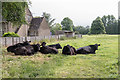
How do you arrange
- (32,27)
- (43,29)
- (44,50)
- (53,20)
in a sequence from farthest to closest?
(53,20)
(43,29)
(32,27)
(44,50)

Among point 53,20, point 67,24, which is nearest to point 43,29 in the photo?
point 53,20

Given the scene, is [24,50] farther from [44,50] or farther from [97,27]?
Answer: [97,27]

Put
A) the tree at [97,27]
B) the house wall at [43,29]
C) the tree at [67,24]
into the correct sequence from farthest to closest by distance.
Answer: the tree at [97,27], the tree at [67,24], the house wall at [43,29]

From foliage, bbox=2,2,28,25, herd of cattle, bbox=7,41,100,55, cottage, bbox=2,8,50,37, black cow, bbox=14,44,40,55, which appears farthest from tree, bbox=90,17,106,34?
black cow, bbox=14,44,40,55

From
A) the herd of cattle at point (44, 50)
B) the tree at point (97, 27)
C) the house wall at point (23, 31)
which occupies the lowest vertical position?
the herd of cattle at point (44, 50)

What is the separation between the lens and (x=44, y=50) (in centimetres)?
805

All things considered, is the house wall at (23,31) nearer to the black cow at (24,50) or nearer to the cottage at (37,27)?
the cottage at (37,27)

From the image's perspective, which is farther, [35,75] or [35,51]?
[35,51]

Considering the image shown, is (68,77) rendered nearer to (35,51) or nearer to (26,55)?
(26,55)

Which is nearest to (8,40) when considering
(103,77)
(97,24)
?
(103,77)

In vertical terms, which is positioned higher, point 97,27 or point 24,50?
point 97,27

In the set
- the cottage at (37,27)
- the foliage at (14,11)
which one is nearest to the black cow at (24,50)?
the foliage at (14,11)

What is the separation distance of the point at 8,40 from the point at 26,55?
690cm

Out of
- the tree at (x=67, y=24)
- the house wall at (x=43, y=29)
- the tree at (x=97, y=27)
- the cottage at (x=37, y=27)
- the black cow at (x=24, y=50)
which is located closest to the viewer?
the black cow at (x=24, y=50)
